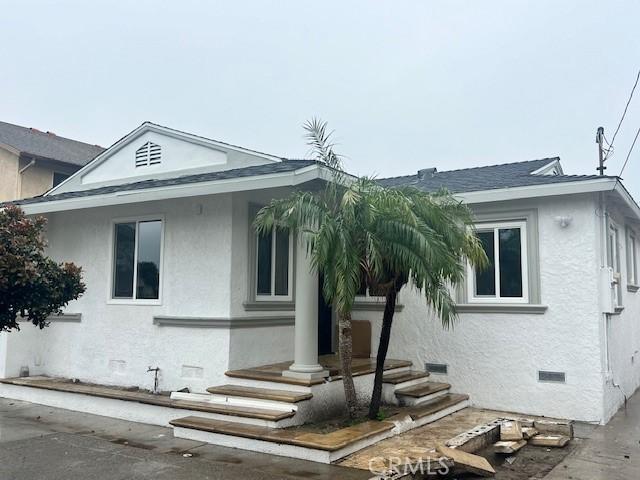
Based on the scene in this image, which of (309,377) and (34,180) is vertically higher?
(34,180)

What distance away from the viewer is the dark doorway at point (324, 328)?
381 inches

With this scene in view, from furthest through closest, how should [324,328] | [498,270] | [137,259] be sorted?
1. [324,328]
2. [137,259]
3. [498,270]

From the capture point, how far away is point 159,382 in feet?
27.9

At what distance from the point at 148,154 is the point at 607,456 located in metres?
8.32

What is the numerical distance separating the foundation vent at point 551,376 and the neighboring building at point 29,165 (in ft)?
49.4

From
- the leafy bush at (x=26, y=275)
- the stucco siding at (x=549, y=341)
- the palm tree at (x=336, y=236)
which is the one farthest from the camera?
the stucco siding at (x=549, y=341)

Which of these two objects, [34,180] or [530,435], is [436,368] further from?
[34,180]

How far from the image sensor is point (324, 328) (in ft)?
32.2

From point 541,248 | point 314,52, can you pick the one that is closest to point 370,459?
point 541,248

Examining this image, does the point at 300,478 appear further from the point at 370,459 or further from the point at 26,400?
the point at 26,400

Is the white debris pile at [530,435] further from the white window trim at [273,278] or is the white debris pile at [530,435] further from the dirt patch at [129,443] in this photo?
the dirt patch at [129,443]

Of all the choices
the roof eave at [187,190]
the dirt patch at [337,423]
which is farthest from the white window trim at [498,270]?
the roof eave at [187,190]

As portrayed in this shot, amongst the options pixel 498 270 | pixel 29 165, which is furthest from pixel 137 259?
pixel 29 165

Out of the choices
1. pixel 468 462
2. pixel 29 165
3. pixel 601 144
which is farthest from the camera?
pixel 29 165
